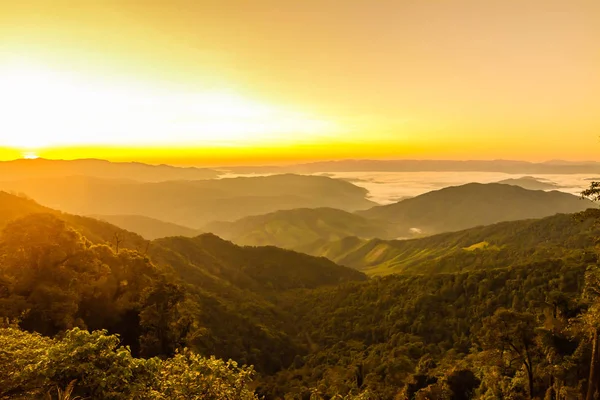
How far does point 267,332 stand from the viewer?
386 ft

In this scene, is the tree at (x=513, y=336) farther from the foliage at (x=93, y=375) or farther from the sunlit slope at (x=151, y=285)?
the sunlit slope at (x=151, y=285)

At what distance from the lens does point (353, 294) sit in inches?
6033

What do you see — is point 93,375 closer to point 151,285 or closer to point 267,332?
point 151,285

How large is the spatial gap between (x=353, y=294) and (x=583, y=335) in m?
129

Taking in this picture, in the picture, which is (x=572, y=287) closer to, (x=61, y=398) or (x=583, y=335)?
(x=583, y=335)

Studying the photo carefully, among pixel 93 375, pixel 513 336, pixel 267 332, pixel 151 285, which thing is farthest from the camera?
pixel 267 332

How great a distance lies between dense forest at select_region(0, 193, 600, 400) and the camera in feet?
63.2

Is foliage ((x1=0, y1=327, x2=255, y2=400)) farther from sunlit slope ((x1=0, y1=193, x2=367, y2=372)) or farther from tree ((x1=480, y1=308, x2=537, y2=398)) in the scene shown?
tree ((x1=480, y1=308, x2=537, y2=398))

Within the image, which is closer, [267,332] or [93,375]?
[93,375]

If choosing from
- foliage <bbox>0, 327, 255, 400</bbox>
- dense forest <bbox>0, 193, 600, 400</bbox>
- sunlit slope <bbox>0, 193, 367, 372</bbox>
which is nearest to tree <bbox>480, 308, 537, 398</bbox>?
dense forest <bbox>0, 193, 600, 400</bbox>

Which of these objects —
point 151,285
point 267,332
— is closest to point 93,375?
point 151,285

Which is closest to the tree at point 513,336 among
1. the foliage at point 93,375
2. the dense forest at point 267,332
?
the dense forest at point 267,332

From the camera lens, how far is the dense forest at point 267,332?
19266 mm

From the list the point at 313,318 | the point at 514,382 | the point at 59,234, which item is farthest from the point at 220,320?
the point at 514,382
